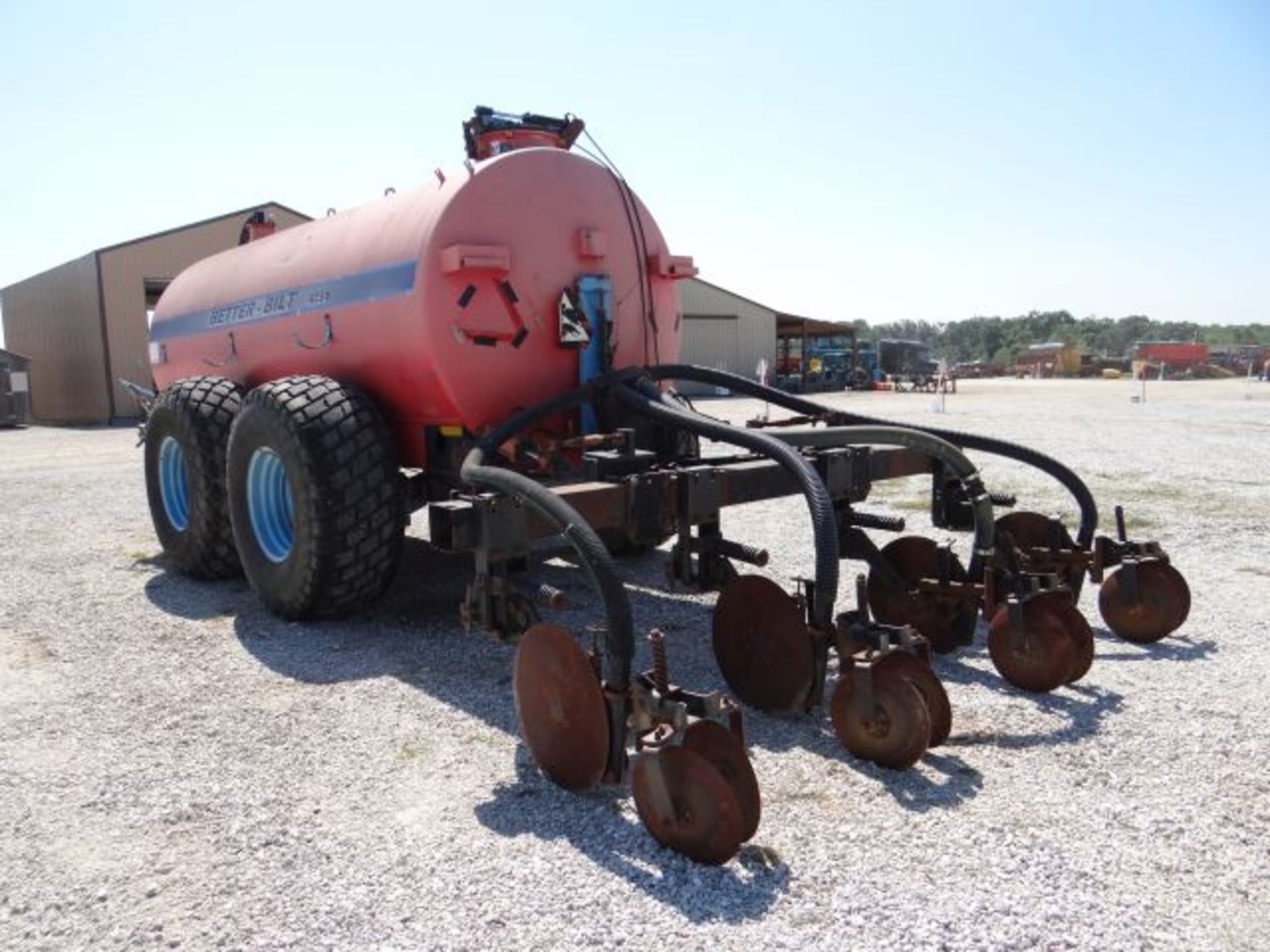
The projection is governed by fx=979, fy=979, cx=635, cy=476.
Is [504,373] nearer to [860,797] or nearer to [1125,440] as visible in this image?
A: [860,797]

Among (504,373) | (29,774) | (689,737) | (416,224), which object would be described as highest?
(416,224)

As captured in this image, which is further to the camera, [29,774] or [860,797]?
[29,774]

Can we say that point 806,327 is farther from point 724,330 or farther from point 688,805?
point 688,805

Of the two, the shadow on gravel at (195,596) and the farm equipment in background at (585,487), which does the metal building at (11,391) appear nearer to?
the shadow on gravel at (195,596)

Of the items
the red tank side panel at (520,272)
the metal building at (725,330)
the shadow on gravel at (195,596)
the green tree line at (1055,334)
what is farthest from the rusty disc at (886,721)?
the green tree line at (1055,334)

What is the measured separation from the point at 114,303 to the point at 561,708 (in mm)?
23581

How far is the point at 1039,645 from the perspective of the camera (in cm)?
396

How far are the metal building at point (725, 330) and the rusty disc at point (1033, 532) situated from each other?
27237 millimetres

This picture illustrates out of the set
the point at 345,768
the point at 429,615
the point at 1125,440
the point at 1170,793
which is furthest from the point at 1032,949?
the point at 1125,440

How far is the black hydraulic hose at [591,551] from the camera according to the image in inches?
119

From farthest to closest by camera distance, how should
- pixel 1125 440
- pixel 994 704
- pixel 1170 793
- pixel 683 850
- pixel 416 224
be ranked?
pixel 1125 440 → pixel 416 224 → pixel 994 704 → pixel 1170 793 → pixel 683 850

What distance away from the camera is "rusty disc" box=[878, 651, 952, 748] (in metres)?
3.35

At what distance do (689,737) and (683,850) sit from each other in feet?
1.02

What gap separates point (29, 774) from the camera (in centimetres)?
345
